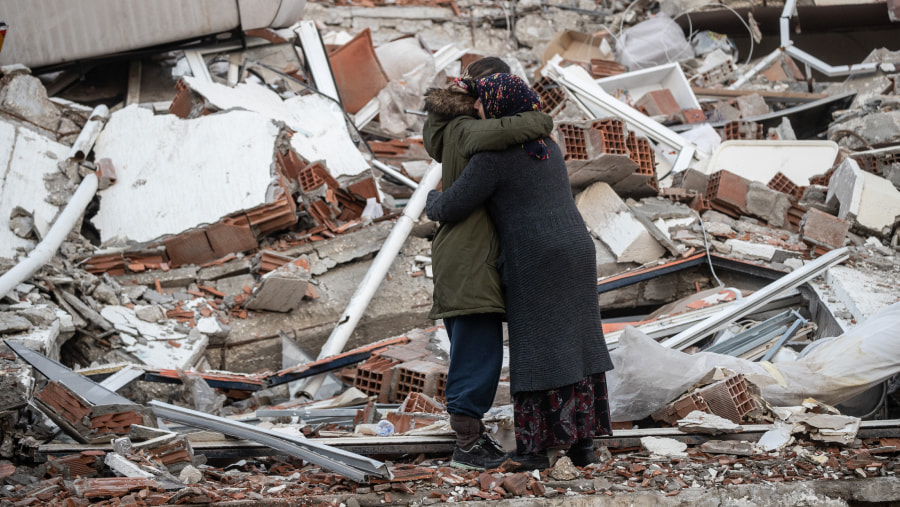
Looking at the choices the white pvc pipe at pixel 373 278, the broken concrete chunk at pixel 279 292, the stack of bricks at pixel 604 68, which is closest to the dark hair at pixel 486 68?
the white pvc pipe at pixel 373 278

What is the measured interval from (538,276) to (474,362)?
0.40 metres

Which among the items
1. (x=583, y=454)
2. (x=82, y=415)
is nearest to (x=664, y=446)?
(x=583, y=454)

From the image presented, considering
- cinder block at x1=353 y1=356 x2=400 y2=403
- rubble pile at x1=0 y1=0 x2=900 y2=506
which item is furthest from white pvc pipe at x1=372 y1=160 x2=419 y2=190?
cinder block at x1=353 y1=356 x2=400 y2=403

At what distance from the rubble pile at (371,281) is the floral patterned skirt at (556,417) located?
4.6 inches

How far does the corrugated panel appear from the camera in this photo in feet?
23.0

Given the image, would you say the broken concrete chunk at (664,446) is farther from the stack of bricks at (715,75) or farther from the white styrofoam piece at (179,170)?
the stack of bricks at (715,75)

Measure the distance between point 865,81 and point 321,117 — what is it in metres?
6.30

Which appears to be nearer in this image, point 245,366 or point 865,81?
point 245,366

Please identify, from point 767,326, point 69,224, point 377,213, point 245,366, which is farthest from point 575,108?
point 69,224

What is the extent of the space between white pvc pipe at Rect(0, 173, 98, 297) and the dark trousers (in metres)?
2.90

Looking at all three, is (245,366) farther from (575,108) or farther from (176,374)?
(575,108)

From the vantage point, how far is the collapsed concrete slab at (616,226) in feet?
19.8

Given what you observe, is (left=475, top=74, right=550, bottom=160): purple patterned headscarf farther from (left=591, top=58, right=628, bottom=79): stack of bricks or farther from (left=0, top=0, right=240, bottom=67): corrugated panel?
(left=591, top=58, right=628, bottom=79): stack of bricks

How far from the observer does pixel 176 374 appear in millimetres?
4793
